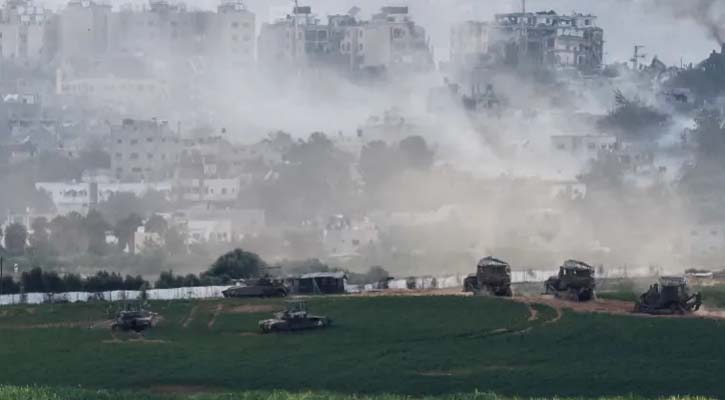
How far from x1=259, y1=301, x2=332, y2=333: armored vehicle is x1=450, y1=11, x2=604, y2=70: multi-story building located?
46818 mm

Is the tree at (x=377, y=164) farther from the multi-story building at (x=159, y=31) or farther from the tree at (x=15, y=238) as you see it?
the multi-story building at (x=159, y=31)

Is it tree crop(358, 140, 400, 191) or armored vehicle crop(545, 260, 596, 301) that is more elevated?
tree crop(358, 140, 400, 191)

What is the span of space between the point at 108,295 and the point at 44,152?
29621mm

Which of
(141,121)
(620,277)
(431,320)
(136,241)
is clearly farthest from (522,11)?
(431,320)

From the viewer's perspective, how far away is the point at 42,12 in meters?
92.8

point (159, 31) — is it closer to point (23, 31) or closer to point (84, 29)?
point (84, 29)

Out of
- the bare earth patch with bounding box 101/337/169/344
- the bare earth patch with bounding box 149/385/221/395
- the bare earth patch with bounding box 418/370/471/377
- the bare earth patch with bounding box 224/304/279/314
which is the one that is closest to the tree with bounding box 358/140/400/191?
the bare earth patch with bounding box 224/304/279/314

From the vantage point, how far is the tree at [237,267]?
184ft

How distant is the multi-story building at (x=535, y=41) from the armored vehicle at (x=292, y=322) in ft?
154

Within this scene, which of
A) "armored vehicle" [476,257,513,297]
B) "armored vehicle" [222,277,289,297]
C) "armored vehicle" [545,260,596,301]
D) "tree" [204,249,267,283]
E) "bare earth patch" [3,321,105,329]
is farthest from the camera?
"tree" [204,249,267,283]

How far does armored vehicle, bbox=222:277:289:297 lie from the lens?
1946 inches

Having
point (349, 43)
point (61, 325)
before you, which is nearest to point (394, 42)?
point (349, 43)

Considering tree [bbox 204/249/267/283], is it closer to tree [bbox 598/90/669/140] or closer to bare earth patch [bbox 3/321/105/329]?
→ bare earth patch [bbox 3/321/105/329]

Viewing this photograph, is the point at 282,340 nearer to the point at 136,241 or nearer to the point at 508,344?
the point at 508,344
